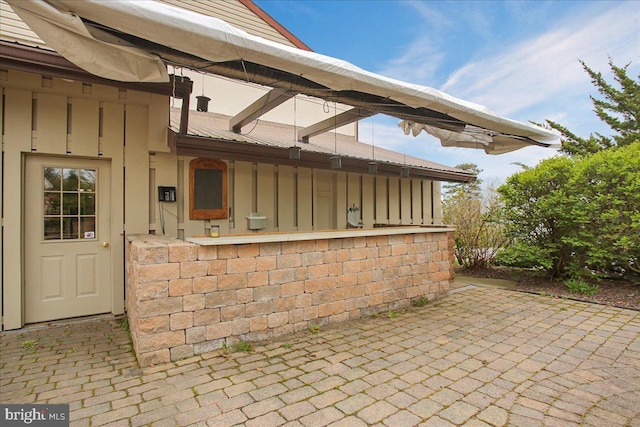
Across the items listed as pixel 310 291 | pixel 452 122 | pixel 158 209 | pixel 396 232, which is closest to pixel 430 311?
pixel 396 232

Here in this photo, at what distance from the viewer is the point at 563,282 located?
6.55 m

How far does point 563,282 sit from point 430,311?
3701 millimetres

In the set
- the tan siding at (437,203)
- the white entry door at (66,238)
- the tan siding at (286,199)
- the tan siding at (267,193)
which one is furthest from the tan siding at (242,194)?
the tan siding at (437,203)

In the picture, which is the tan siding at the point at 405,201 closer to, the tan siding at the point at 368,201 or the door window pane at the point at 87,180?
the tan siding at the point at 368,201

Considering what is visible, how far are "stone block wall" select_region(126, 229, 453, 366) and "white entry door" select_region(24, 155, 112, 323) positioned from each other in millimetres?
1108

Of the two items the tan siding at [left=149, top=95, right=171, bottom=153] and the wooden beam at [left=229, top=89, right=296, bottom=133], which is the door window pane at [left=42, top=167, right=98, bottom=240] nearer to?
the tan siding at [left=149, top=95, right=171, bottom=153]

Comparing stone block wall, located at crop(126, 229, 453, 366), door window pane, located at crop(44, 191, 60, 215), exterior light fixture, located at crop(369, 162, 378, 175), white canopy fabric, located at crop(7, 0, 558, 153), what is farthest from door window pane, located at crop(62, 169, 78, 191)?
exterior light fixture, located at crop(369, 162, 378, 175)

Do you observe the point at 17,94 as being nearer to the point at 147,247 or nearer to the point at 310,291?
the point at 147,247

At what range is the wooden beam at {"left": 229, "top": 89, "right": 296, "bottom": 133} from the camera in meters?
4.35

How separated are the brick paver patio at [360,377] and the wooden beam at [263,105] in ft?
10.2

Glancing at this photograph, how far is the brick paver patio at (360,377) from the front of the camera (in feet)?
7.48

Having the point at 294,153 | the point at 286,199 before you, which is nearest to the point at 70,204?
the point at 294,153

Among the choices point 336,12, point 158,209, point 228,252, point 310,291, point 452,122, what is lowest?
point 310,291

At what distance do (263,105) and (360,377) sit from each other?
389 cm
